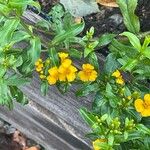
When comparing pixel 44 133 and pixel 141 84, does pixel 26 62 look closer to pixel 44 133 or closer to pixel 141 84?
pixel 141 84

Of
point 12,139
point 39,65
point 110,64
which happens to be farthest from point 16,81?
point 12,139

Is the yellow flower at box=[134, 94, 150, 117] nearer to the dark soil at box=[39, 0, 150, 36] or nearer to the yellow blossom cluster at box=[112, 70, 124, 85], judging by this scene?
the yellow blossom cluster at box=[112, 70, 124, 85]

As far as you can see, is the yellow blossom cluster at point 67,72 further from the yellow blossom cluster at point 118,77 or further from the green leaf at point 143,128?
the green leaf at point 143,128

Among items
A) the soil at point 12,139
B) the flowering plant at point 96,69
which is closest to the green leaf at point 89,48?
the flowering plant at point 96,69

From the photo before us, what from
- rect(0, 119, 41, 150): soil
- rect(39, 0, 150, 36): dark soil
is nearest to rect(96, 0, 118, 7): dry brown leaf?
rect(39, 0, 150, 36): dark soil

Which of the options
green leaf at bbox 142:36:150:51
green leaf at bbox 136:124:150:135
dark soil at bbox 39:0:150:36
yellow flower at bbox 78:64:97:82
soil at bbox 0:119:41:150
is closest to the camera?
green leaf at bbox 142:36:150:51

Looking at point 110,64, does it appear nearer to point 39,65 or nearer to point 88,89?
point 88,89

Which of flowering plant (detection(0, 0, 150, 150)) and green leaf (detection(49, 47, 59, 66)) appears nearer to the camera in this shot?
flowering plant (detection(0, 0, 150, 150))
